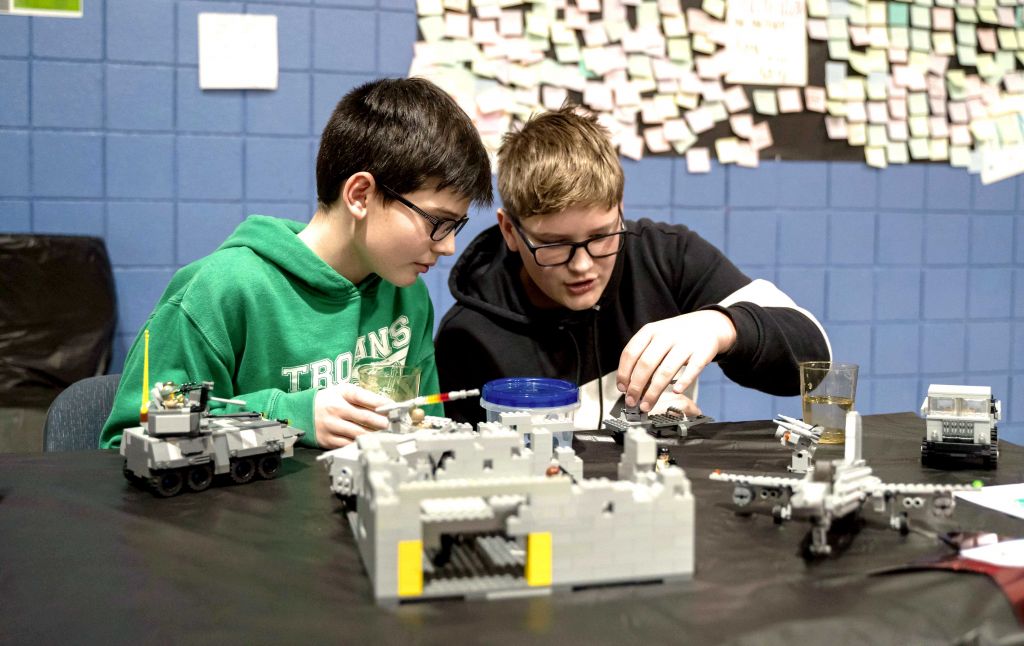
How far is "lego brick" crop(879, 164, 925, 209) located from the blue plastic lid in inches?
85.2

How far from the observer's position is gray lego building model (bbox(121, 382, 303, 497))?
3.29ft

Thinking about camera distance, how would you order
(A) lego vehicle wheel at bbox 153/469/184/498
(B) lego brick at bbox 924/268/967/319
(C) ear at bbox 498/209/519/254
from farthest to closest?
(B) lego brick at bbox 924/268/967/319
(C) ear at bbox 498/209/519/254
(A) lego vehicle wheel at bbox 153/469/184/498

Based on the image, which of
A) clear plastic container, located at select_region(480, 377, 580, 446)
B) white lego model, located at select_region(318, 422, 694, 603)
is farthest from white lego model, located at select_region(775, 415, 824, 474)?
white lego model, located at select_region(318, 422, 694, 603)

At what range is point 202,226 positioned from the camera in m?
2.49

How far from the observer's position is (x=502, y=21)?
263 centimetres

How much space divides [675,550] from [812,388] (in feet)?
2.24

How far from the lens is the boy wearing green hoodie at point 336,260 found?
1.43 m

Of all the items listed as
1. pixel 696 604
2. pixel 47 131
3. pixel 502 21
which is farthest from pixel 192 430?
pixel 502 21

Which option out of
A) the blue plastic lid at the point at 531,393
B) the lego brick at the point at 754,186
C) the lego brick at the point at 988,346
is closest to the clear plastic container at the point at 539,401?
the blue plastic lid at the point at 531,393

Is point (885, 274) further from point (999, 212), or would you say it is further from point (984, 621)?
point (984, 621)

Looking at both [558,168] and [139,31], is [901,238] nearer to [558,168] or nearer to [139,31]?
[558,168]

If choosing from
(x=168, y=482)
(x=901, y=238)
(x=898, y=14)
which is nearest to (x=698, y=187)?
(x=901, y=238)

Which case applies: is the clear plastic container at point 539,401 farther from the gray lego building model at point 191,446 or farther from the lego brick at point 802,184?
the lego brick at point 802,184

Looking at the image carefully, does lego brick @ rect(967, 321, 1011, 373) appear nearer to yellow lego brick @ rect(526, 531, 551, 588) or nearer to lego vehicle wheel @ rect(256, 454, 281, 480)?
lego vehicle wheel @ rect(256, 454, 281, 480)
